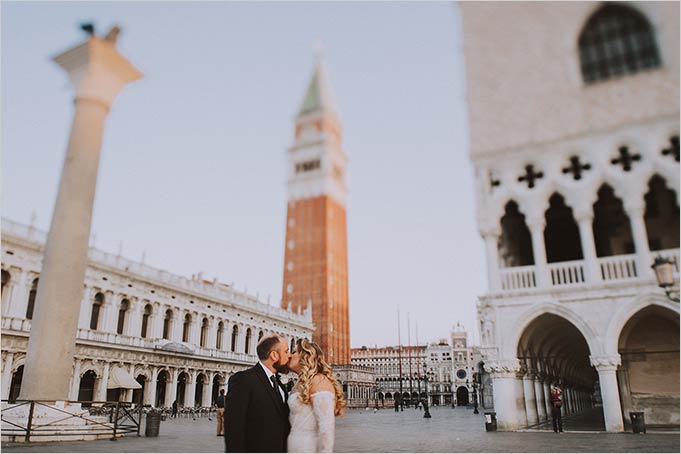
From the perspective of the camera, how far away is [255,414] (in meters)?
3.90

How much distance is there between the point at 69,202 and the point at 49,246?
108cm

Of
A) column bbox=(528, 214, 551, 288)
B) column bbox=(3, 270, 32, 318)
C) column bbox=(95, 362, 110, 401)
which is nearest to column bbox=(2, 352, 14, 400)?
column bbox=(3, 270, 32, 318)

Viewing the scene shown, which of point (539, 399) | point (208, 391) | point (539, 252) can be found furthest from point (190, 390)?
point (539, 252)

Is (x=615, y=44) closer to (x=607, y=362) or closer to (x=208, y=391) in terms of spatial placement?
(x=607, y=362)

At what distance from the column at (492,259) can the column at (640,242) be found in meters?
3.40

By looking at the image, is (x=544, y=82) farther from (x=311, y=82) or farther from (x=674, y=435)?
(x=311, y=82)

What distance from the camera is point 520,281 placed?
47.1 ft

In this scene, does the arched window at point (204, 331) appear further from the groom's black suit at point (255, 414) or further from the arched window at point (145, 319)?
the groom's black suit at point (255, 414)

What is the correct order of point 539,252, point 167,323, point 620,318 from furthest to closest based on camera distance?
point 167,323 < point 539,252 < point 620,318

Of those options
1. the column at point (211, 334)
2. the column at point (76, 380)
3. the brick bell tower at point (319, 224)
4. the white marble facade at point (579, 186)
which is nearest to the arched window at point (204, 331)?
the column at point (211, 334)

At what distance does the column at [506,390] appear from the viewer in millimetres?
13750

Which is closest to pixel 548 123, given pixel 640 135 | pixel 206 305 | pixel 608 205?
pixel 640 135

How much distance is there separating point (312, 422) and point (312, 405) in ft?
0.46

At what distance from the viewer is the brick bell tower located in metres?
63.0
